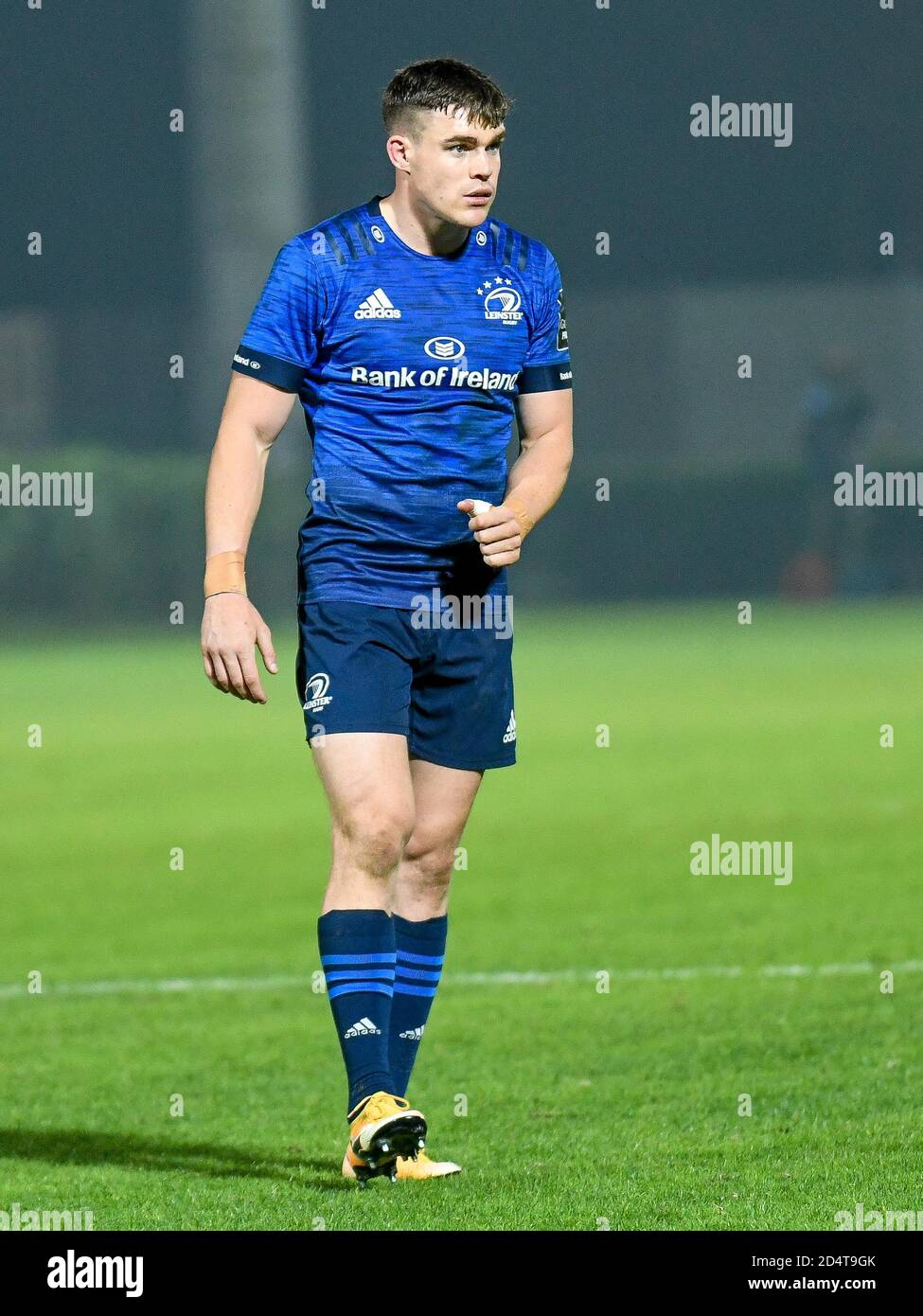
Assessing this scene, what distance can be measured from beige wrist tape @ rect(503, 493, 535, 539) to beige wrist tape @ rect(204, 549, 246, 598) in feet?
1.88

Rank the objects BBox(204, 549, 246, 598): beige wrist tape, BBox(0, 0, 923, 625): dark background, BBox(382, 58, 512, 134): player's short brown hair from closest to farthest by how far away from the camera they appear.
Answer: BBox(204, 549, 246, 598): beige wrist tape → BBox(382, 58, 512, 134): player's short brown hair → BBox(0, 0, 923, 625): dark background

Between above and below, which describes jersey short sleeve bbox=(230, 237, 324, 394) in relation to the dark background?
below

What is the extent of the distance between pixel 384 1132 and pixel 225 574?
3.77 ft

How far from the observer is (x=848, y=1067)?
20.8 feet

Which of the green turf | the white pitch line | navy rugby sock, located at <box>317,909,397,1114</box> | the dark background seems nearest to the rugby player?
navy rugby sock, located at <box>317,909,397,1114</box>

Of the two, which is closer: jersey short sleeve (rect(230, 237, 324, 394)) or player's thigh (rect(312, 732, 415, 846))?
player's thigh (rect(312, 732, 415, 846))

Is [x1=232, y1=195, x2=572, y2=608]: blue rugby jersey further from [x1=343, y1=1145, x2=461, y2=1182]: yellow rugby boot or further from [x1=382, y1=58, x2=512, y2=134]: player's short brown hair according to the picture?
[x1=343, y1=1145, x2=461, y2=1182]: yellow rugby boot

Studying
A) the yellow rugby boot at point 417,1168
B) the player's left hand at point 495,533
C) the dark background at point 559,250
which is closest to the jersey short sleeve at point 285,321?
the player's left hand at point 495,533

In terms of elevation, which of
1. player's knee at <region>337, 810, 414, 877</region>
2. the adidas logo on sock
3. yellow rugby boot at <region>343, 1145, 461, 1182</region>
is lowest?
yellow rugby boot at <region>343, 1145, 461, 1182</region>

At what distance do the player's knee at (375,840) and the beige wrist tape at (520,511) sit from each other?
65cm

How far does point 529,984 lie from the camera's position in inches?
320

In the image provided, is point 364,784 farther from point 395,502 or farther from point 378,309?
point 378,309

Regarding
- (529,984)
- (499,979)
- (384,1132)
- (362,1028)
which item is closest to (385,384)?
(362,1028)

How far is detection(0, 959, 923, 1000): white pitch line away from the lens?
802 cm
